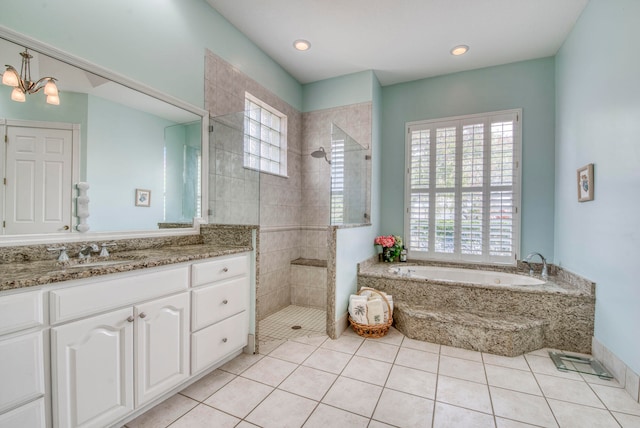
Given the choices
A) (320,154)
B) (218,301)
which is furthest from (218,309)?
(320,154)

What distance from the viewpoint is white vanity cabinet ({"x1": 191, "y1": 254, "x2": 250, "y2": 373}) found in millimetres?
1752

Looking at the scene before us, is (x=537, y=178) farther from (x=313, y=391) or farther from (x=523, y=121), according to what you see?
(x=313, y=391)

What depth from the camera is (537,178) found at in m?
3.21

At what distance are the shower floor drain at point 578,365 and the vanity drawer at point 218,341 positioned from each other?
2.33 meters

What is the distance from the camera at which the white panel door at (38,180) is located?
55.6 inches

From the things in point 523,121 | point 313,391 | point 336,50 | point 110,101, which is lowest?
point 313,391

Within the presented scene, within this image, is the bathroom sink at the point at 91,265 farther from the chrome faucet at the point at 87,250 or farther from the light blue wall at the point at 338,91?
the light blue wall at the point at 338,91

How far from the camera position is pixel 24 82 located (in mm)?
1450

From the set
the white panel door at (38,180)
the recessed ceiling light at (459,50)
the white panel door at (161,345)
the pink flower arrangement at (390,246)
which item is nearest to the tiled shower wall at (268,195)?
the white panel door at (161,345)

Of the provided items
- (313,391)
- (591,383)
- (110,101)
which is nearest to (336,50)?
(110,101)

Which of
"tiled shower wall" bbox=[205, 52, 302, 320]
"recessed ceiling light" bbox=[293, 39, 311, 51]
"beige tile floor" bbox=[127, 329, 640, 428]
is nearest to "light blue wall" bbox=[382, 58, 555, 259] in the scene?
"tiled shower wall" bbox=[205, 52, 302, 320]

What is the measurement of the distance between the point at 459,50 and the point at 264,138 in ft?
7.63

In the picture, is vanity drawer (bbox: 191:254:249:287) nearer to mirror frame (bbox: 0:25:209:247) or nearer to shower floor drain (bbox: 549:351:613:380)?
mirror frame (bbox: 0:25:209:247)

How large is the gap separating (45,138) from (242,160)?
1.42 metres
